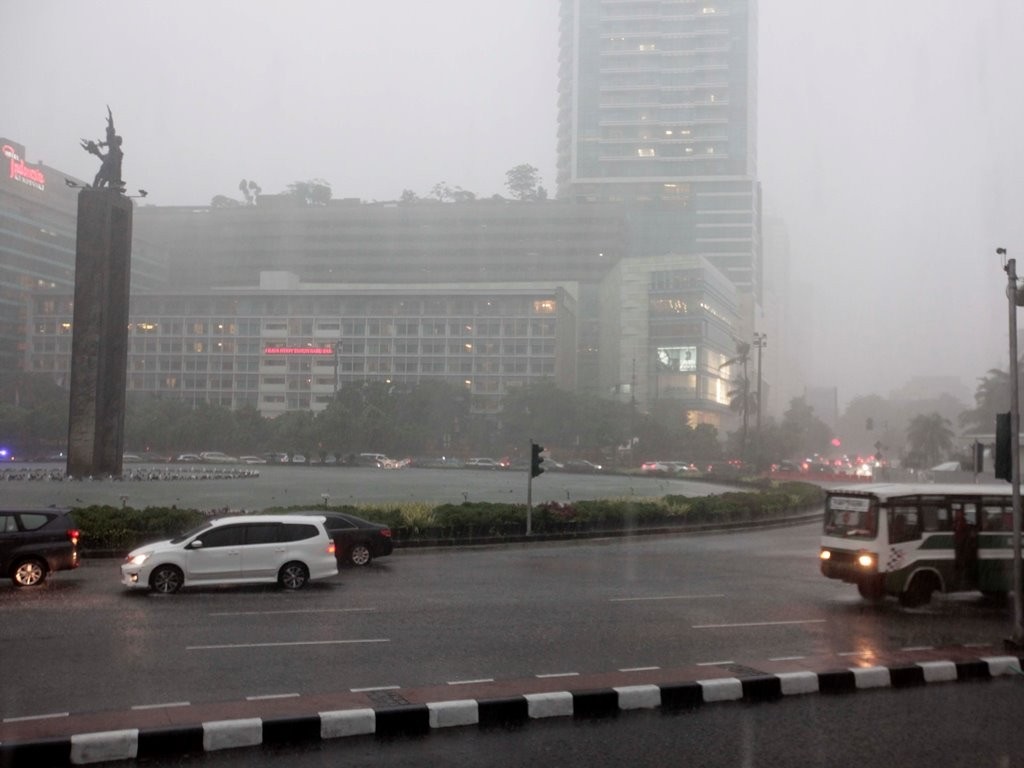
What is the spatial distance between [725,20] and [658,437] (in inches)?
4706

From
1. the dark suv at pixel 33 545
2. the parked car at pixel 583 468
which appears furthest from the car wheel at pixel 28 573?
the parked car at pixel 583 468

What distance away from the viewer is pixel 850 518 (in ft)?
60.5

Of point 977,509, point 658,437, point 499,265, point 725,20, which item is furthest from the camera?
point 725,20

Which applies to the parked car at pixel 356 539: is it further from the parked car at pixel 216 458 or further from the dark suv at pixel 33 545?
the parked car at pixel 216 458

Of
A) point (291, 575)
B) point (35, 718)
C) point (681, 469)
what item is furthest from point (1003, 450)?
point (681, 469)

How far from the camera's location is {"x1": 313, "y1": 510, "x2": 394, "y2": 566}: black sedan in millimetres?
23156

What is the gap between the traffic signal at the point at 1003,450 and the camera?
13.6 m

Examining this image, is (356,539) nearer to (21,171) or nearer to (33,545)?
(33,545)

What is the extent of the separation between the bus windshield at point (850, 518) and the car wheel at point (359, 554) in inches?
419

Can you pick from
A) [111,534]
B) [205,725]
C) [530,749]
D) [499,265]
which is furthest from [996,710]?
[499,265]

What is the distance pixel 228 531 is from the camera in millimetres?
18594

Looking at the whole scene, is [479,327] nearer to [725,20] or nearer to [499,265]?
[499,265]

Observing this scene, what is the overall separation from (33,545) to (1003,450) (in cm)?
1696

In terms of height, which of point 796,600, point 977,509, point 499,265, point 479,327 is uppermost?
point 499,265
